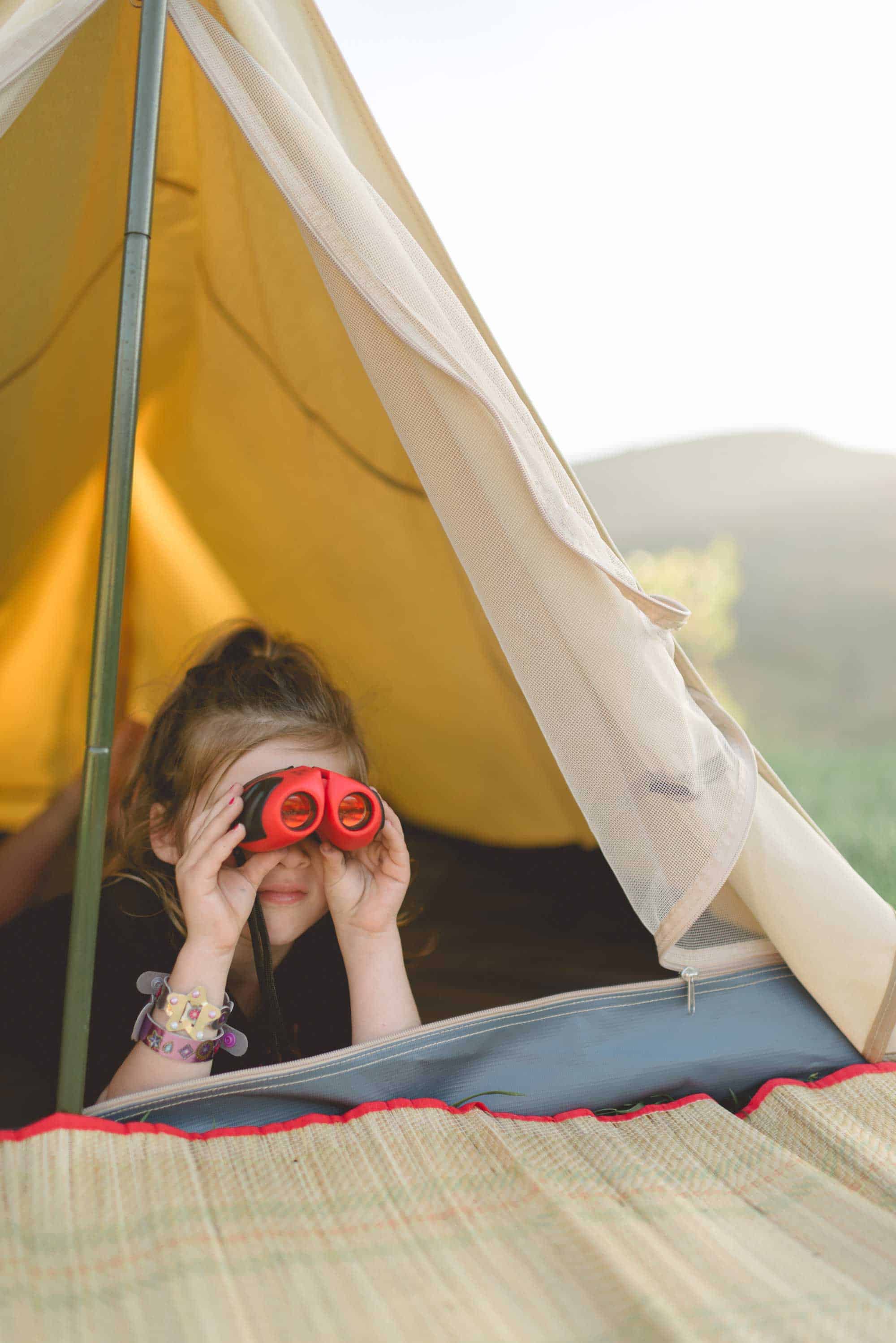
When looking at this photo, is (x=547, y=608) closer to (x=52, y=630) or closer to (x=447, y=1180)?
(x=447, y=1180)

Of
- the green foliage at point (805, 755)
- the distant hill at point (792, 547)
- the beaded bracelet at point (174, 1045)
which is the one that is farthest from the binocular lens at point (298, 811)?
the distant hill at point (792, 547)

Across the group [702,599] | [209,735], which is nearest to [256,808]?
[209,735]

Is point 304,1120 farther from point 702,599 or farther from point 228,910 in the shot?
point 702,599

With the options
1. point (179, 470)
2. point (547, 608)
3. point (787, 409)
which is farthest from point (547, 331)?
point (547, 608)

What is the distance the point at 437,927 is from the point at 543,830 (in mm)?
352

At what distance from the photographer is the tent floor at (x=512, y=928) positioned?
5.03ft

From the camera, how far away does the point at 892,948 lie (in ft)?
3.51

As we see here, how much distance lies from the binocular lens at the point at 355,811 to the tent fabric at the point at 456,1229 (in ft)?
0.95

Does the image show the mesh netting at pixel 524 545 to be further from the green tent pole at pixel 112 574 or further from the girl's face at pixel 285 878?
the girl's face at pixel 285 878

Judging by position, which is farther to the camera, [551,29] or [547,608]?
[551,29]

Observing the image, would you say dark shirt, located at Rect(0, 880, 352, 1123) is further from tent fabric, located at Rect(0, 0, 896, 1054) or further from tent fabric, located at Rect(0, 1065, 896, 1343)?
tent fabric, located at Rect(0, 0, 896, 1054)

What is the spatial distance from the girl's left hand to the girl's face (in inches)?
1.4

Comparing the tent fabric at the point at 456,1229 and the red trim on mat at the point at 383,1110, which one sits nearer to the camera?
the tent fabric at the point at 456,1229

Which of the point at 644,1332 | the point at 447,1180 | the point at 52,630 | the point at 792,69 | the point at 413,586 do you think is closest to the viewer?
the point at 644,1332
